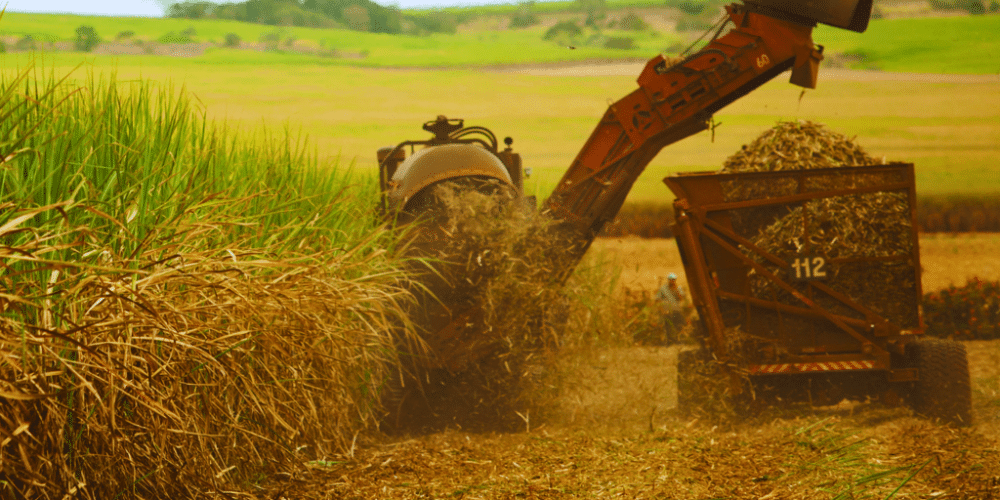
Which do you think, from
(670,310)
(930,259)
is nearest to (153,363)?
(670,310)

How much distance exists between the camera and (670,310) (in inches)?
423

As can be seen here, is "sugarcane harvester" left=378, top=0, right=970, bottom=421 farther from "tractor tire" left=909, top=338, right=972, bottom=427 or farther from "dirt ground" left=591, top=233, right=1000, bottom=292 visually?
"dirt ground" left=591, top=233, right=1000, bottom=292

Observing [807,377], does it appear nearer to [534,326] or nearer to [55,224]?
[534,326]

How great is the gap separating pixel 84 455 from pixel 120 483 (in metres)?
0.24

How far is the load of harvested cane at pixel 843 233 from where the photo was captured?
6203mm

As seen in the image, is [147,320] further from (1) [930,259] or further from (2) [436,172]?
(1) [930,259]

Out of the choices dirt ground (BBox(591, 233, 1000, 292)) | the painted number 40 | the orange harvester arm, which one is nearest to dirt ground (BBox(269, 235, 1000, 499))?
the painted number 40

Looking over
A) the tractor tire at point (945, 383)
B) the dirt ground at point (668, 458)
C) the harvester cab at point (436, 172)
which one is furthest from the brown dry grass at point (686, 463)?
the harvester cab at point (436, 172)

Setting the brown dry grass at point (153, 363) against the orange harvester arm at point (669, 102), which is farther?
the orange harvester arm at point (669, 102)

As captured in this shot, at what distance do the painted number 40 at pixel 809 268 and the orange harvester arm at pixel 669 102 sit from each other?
1479mm

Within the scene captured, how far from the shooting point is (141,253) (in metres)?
3.57

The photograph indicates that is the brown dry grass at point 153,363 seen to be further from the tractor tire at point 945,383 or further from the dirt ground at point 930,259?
the dirt ground at point 930,259

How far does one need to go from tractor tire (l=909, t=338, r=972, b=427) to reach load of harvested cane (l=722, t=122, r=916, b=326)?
1.09ft

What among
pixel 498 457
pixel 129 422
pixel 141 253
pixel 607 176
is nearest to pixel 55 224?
pixel 141 253
